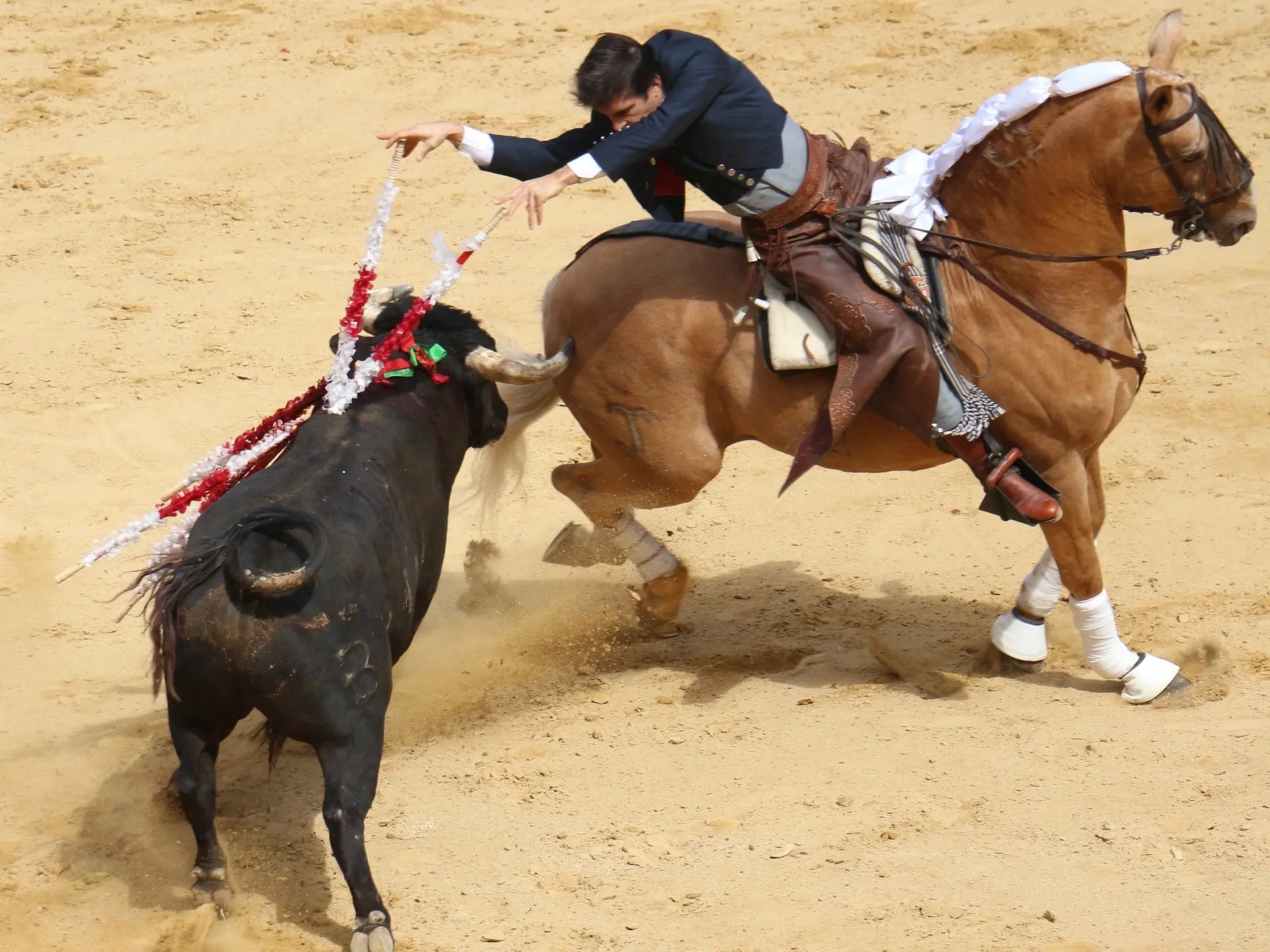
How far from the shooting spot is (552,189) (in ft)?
17.1

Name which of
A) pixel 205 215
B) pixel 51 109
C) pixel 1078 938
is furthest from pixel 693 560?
pixel 51 109

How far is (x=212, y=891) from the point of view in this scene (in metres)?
4.84

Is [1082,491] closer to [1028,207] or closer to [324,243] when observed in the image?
[1028,207]

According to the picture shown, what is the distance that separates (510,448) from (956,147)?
2309mm

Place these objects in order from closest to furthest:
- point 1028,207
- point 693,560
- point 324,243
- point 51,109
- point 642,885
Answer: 1. point 642,885
2. point 1028,207
3. point 693,560
4. point 324,243
5. point 51,109

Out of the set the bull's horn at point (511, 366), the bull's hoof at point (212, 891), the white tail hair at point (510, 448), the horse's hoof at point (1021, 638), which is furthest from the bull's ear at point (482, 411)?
the horse's hoof at point (1021, 638)

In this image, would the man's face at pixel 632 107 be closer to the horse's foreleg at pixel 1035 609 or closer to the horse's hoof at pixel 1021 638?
the horse's foreleg at pixel 1035 609

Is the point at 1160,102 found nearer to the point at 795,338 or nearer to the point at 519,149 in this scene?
the point at 795,338

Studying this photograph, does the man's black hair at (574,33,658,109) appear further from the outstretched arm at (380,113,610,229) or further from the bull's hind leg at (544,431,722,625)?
the bull's hind leg at (544,431,722,625)

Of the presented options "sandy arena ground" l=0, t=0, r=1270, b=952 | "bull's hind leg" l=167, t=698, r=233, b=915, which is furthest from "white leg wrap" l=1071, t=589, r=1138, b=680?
"bull's hind leg" l=167, t=698, r=233, b=915

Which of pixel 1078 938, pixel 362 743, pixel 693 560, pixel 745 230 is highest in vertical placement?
pixel 745 230

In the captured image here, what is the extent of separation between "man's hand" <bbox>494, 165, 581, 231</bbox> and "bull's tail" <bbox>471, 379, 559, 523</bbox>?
1220 mm

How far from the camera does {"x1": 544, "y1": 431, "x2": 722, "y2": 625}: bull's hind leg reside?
20.4 ft

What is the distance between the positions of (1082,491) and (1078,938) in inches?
76.7
